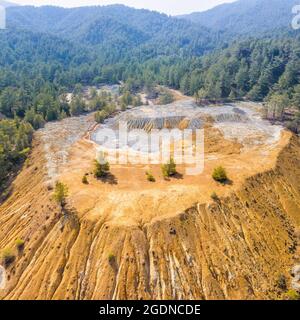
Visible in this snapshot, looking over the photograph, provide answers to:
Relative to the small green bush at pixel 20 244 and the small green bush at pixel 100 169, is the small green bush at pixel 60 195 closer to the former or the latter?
the small green bush at pixel 20 244

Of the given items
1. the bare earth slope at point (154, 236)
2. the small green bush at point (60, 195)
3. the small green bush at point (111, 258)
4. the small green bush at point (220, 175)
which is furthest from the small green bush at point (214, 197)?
the small green bush at point (60, 195)

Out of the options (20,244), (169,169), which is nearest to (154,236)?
(169,169)

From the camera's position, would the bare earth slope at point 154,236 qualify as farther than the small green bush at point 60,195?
No

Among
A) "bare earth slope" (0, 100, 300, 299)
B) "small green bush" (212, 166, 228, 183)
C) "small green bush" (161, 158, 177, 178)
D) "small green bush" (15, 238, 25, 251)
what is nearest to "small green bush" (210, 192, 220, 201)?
"bare earth slope" (0, 100, 300, 299)

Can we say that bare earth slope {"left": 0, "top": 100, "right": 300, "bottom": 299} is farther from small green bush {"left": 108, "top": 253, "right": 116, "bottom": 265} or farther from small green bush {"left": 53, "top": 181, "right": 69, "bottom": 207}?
small green bush {"left": 53, "top": 181, "right": 69, "bottom": 207}
